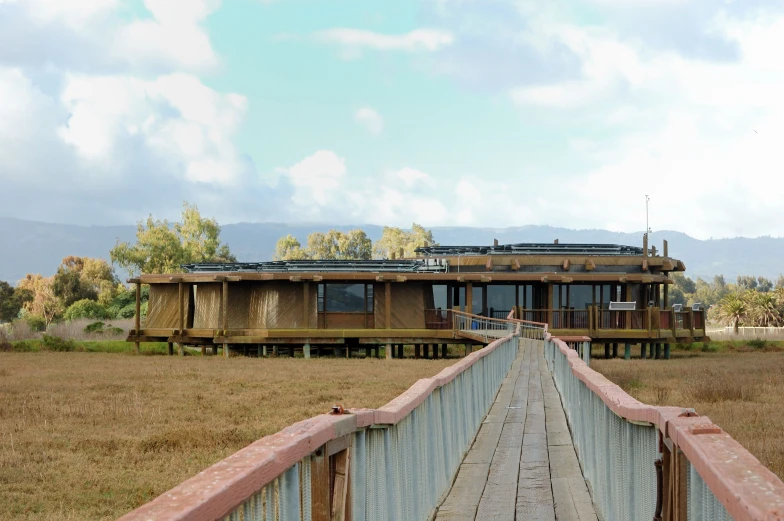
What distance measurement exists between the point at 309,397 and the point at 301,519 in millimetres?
18013

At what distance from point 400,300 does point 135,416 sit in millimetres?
25175

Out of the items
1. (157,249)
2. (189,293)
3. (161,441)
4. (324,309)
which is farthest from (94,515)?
(157,249)

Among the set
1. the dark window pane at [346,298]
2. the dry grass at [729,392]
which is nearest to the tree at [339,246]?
the dark window pane at [346,298]

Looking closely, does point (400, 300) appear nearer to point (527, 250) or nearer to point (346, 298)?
point (346, 298)

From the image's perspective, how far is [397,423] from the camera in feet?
21.6

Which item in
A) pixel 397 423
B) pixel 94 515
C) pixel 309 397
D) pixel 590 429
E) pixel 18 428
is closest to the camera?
pixel 397 423

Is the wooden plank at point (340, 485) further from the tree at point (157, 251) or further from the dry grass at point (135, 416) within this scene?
the tree at point (157, 251)

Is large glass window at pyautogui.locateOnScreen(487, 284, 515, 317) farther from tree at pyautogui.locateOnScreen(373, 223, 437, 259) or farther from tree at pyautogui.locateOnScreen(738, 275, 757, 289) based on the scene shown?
tree at pyautogui.locateOnScreen(738, 275, 757, 289)

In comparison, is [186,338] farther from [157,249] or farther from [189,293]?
[157,249]

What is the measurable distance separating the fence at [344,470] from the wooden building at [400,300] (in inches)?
1247

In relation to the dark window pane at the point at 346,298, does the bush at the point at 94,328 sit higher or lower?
lower

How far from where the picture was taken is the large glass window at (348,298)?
43594 mm

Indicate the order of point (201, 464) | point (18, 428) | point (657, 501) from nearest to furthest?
point (657, 501), point (201, 464), point (18, 428)

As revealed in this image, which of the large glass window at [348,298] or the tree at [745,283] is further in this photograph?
the tree at [745,283]
